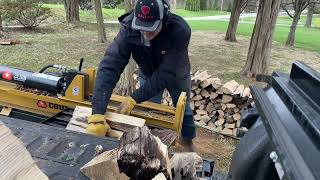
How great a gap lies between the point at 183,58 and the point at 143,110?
607 mm

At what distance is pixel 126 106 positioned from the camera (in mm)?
3387

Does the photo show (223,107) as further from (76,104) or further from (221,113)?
(76,104)

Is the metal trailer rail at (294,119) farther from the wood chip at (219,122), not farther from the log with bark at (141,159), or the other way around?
the wood chip at (219,122)

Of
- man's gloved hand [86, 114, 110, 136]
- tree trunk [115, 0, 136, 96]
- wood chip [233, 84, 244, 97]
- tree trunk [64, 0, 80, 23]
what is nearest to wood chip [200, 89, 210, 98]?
wood chip [233, 84, 244, 97]

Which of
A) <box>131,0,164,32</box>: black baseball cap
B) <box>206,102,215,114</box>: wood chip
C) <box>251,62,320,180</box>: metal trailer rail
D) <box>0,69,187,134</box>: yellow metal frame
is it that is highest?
<box>131,0,164,32</box>: black baseball cap

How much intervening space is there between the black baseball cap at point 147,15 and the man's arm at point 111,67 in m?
0.28

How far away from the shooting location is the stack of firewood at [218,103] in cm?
562

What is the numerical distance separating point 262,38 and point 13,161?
27.4ft

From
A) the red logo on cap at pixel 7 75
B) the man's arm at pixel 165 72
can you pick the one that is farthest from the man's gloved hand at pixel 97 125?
the red logo on cap at pixel 7 75

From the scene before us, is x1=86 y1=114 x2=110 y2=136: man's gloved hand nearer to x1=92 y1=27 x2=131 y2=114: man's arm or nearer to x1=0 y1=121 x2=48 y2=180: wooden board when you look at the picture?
x1=92 y1=27 x2=131 y2=114: man's arm

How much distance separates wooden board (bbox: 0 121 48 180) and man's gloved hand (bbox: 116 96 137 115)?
6.43ft

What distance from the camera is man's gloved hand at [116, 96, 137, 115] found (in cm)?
333

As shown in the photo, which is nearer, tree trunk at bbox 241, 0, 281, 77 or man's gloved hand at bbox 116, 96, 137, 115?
man's gloved hand at bbox 116, 96, 137, 115

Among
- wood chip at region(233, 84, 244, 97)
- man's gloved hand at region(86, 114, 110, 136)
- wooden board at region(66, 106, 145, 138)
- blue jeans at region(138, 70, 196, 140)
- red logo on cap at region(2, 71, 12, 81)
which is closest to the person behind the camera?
man's gloved hand at region(86, 114, 110, 136)
